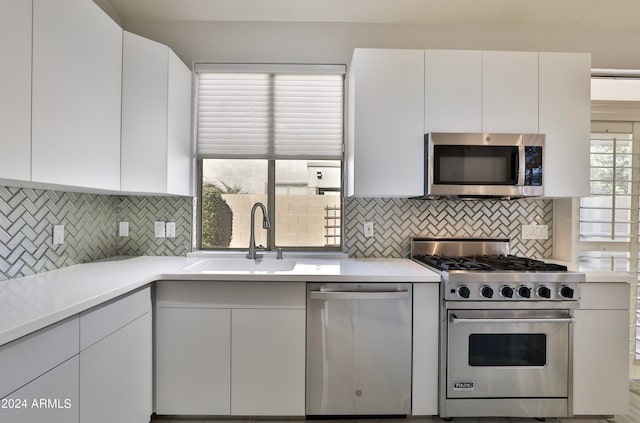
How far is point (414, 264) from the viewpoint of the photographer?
233cm

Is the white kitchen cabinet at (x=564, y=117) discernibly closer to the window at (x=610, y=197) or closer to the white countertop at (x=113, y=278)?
the window at (x=610, y=197)

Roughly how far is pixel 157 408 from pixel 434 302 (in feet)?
5.58

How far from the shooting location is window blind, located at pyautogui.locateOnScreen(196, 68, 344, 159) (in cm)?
262

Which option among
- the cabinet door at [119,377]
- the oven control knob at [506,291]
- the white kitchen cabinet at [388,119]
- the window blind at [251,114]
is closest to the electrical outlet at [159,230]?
the window blind at [251,114]

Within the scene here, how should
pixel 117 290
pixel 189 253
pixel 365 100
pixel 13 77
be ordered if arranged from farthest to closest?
pixel 189 253
pixel 365 100
pixel 117 290
pixel 13 77

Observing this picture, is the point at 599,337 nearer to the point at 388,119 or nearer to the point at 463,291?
the point at 463,291

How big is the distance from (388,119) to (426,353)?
1.44 meters

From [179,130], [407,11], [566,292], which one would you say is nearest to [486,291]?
[566,292]

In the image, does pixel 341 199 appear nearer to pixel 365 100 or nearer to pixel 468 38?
pixel 365 100

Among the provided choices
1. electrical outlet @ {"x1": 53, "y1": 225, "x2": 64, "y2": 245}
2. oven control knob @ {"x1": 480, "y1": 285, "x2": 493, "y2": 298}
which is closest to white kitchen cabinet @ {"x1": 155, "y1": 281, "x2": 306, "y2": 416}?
electrical outlet @ {"x1": 53, "y1": 225, "x2": 64, "y2": 245}

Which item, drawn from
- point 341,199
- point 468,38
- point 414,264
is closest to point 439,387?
point 414,264

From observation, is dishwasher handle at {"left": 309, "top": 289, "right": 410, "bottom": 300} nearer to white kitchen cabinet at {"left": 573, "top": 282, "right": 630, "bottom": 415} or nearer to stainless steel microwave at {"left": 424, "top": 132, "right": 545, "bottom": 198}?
stainless steel microwave at {"left": 424, "top": 132, "right": 545, "bottom": 198}

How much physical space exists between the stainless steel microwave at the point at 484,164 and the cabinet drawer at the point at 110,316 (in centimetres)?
178

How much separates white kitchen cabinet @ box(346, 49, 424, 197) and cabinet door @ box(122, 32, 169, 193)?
121 cm
